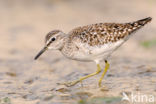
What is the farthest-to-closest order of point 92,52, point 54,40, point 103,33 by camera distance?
point 54,40, point 103,33, point 92,52

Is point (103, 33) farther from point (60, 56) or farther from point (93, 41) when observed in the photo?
Result: point (60, 56)

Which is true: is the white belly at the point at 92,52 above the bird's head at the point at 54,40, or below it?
below

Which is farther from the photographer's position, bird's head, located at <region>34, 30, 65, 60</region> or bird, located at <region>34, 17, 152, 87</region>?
bird's head, located at <region>34, 30, 65, 60</region>

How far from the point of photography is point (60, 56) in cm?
1286

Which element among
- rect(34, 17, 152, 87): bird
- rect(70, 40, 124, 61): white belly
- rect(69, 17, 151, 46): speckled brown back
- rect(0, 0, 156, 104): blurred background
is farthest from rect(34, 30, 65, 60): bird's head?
rect(0, 0, 156, 104): blurred background

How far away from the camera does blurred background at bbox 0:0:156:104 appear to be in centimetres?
844

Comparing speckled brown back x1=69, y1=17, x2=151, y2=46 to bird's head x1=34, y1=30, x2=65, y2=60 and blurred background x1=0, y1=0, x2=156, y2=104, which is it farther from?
blurred background x1=0, y1=0, x2=156, y2=104

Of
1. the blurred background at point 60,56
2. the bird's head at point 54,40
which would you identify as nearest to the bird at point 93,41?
the bird's head at point 54,40

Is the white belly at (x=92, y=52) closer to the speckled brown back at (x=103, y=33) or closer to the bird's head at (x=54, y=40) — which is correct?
the speckled brown back at (x=103, y=33)

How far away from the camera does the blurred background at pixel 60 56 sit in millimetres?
8438

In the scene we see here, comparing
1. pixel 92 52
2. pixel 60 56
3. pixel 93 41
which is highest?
pixel 60 56

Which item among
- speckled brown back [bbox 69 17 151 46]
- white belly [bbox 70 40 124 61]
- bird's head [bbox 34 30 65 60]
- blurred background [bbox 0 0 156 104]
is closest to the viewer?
blurred background [bbox 0 0 156 104]

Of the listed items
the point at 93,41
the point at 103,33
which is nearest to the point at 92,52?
the point at 93,41

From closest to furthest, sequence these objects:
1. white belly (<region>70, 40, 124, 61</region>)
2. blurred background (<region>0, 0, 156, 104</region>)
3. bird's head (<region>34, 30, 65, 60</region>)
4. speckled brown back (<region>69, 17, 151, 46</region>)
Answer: blurred background (<region>0, 0, 156, 104</region>), white belly (<region>70, 40, 124, 61</region>), speckled brown back (<region>69, 17, 151, 46</region>), bird's head (<region>34, 30, 65, 60</region>)
